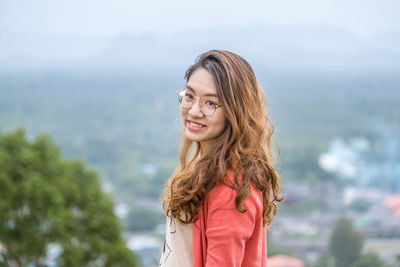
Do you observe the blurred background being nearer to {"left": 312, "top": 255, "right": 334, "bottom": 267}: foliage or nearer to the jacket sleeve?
{"left": 312, "top": 255, "right": 334, "bottom": 267}: foliage

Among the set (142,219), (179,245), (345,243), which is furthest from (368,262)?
(179,245)

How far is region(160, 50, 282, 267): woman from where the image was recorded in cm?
105

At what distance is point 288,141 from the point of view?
478 inches

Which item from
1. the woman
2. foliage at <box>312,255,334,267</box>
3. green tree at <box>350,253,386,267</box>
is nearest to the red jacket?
the woman

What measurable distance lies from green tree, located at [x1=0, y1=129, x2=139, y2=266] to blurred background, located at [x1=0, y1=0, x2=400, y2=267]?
530 centimetres

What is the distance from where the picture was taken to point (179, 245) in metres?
1.18

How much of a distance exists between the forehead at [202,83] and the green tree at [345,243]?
253 inches

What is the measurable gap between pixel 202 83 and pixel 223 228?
0.33 m

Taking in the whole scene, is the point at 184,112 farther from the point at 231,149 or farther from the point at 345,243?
the point at 345,243

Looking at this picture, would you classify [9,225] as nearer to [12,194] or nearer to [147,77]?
[12,194]

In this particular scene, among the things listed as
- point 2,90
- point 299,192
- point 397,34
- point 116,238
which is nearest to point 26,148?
point 116,238

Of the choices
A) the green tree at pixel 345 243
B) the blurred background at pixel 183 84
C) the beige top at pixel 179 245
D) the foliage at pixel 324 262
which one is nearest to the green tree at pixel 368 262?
the green tree at pixel 345 243

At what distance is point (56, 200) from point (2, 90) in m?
11.6

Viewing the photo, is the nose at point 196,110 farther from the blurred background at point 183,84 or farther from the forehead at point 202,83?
the blurred background at point 183,84
